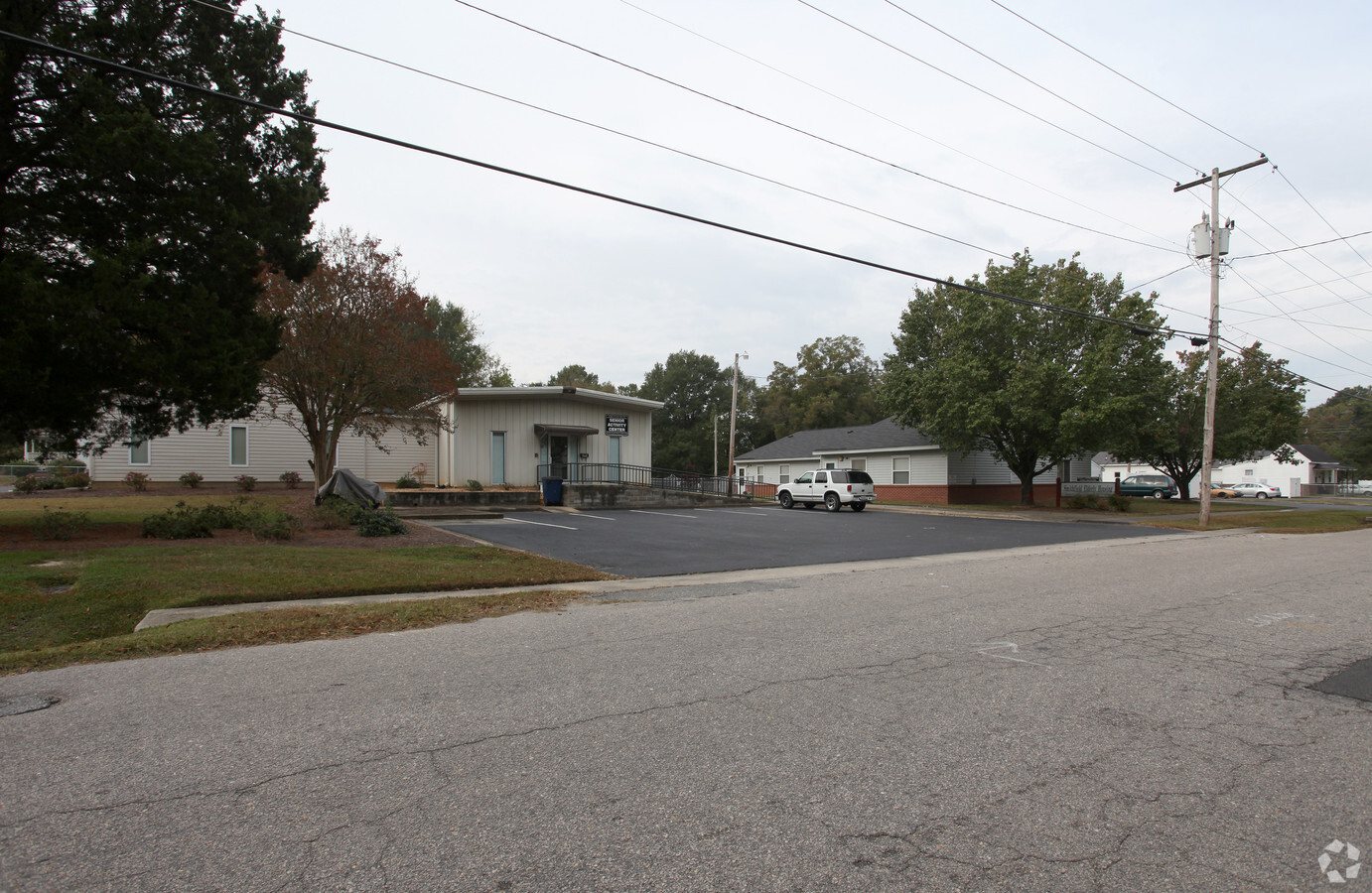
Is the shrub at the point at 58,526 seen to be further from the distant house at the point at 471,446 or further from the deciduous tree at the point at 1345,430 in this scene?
the deciduous tree at the point at 1345,430

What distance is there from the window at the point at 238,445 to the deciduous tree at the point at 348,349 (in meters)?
8.65

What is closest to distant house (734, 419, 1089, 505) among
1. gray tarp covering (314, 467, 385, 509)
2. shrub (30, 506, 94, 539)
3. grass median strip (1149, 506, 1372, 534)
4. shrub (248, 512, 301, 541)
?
grass median strip (1149, 506, 1372, 534)

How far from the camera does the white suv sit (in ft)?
106

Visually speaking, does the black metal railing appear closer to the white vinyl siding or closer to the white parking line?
the white vinyl siding

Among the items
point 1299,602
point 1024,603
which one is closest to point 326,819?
point 1024,603

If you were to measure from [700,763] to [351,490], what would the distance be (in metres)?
15.3

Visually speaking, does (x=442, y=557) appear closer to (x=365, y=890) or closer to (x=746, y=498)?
(x=365, y=890)

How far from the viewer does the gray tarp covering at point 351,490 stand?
17062mm

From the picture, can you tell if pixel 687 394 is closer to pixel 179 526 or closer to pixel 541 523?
pixel 541 523

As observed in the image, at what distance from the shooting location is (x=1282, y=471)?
226 ft

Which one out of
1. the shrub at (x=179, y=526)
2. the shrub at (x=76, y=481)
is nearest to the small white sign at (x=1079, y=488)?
the shrub at (x=179, y=526)

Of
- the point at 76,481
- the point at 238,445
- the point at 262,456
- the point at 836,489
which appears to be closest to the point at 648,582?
the point at 836,489

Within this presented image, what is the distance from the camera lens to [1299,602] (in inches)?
370

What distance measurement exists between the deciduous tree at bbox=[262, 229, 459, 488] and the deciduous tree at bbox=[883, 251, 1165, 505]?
2107cm
